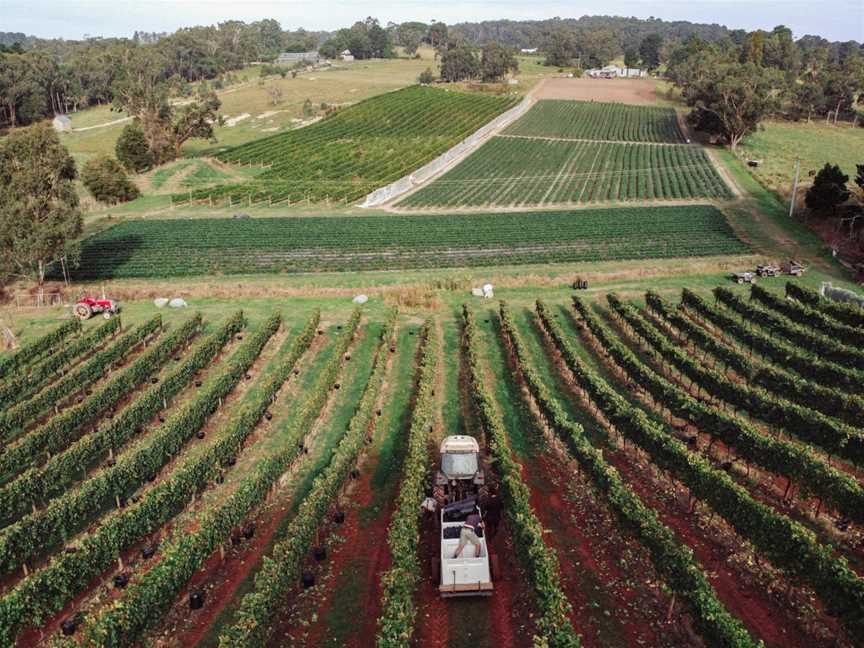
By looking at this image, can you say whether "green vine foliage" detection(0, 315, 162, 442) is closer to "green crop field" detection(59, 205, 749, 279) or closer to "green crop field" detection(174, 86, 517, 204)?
"green crop field" detection(59, 205, 749, 279)

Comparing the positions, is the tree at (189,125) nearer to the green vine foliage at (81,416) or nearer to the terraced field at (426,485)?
the terraced field at (426,485)

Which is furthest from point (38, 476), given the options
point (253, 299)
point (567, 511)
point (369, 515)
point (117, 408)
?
point (253, 299)

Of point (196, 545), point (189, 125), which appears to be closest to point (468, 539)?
point (196, 545)

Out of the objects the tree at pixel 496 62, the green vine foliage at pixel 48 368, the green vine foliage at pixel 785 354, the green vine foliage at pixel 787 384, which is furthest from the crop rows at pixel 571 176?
the tree at pixel 496 62

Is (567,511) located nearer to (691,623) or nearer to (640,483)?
(640,483)

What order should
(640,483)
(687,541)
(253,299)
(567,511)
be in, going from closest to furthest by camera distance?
(687,541) < (567,511) < (640,483) < (253,299)

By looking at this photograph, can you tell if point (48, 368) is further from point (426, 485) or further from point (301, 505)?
point (426, 485)
